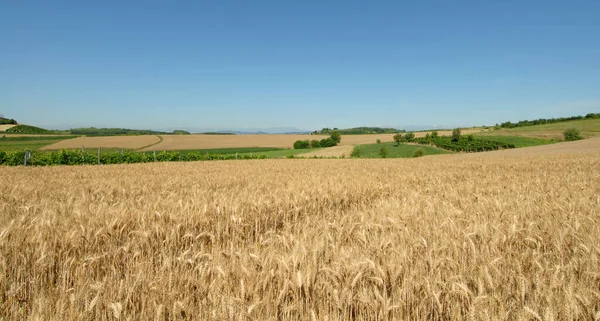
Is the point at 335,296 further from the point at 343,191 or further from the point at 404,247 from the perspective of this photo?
the point at 343,191

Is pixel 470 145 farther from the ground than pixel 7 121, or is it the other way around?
pixel 7 121

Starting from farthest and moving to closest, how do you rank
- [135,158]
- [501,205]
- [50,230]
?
[135,158], [501,205], [50,230]

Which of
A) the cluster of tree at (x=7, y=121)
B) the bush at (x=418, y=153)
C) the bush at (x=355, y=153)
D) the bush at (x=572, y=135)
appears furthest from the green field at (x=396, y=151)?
the cluster of tree at (x=7, y=121)

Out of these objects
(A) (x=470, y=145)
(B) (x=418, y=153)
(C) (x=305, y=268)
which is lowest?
(B) (x=418, y=153)

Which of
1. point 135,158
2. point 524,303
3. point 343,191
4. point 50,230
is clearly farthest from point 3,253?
point 135,158

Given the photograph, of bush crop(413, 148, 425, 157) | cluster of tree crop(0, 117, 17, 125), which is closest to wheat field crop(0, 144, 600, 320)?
bush crop(413, 148, 425, 157)

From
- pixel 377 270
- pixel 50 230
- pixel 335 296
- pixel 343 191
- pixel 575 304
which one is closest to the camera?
pixel 575 304

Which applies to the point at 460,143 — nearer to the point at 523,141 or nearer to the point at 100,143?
the point at 523,141

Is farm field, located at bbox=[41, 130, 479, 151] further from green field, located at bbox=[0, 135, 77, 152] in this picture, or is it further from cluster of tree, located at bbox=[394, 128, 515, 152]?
cluster of tree, located at bbox=[394, 128, 515, 152]

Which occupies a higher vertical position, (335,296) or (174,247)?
(335,296)

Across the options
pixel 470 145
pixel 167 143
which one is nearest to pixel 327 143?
pixel 470 145

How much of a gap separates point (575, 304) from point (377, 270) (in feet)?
4.12

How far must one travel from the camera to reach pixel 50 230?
372cm

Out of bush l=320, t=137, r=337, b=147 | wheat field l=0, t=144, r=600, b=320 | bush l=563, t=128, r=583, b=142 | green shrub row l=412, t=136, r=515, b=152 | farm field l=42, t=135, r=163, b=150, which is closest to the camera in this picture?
wheat field l=0, t=144, r=600, b=320
